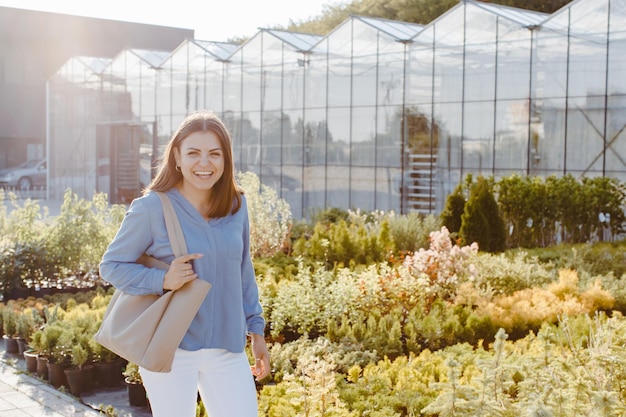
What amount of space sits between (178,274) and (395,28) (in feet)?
50.7

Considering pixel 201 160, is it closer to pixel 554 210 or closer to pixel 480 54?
Answer: pixel 554 210

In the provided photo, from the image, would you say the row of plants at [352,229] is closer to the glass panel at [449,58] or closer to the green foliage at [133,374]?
the glass panel at [449,58]

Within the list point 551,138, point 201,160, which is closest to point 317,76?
point 551,138

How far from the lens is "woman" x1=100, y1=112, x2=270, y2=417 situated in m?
3.03

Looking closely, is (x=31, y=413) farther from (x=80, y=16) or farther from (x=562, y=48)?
(x=80, y=16)

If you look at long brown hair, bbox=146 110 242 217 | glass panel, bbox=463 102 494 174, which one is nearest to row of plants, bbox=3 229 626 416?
long brown hair, bbox=146 110 242 217

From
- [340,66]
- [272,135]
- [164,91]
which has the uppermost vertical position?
[340,66]

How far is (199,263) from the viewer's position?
310 centimetres

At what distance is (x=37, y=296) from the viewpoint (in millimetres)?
10094

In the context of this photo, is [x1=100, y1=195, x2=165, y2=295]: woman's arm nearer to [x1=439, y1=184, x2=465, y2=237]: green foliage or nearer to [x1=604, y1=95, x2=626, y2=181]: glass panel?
[x1=439, y1=184, x2=465, y2=237]: green foliage

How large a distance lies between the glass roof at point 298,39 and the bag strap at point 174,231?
16.2 meters

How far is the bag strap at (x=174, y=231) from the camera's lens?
3.08 meters

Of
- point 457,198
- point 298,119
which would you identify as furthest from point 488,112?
point 298,119

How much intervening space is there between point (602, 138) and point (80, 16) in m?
31.4
